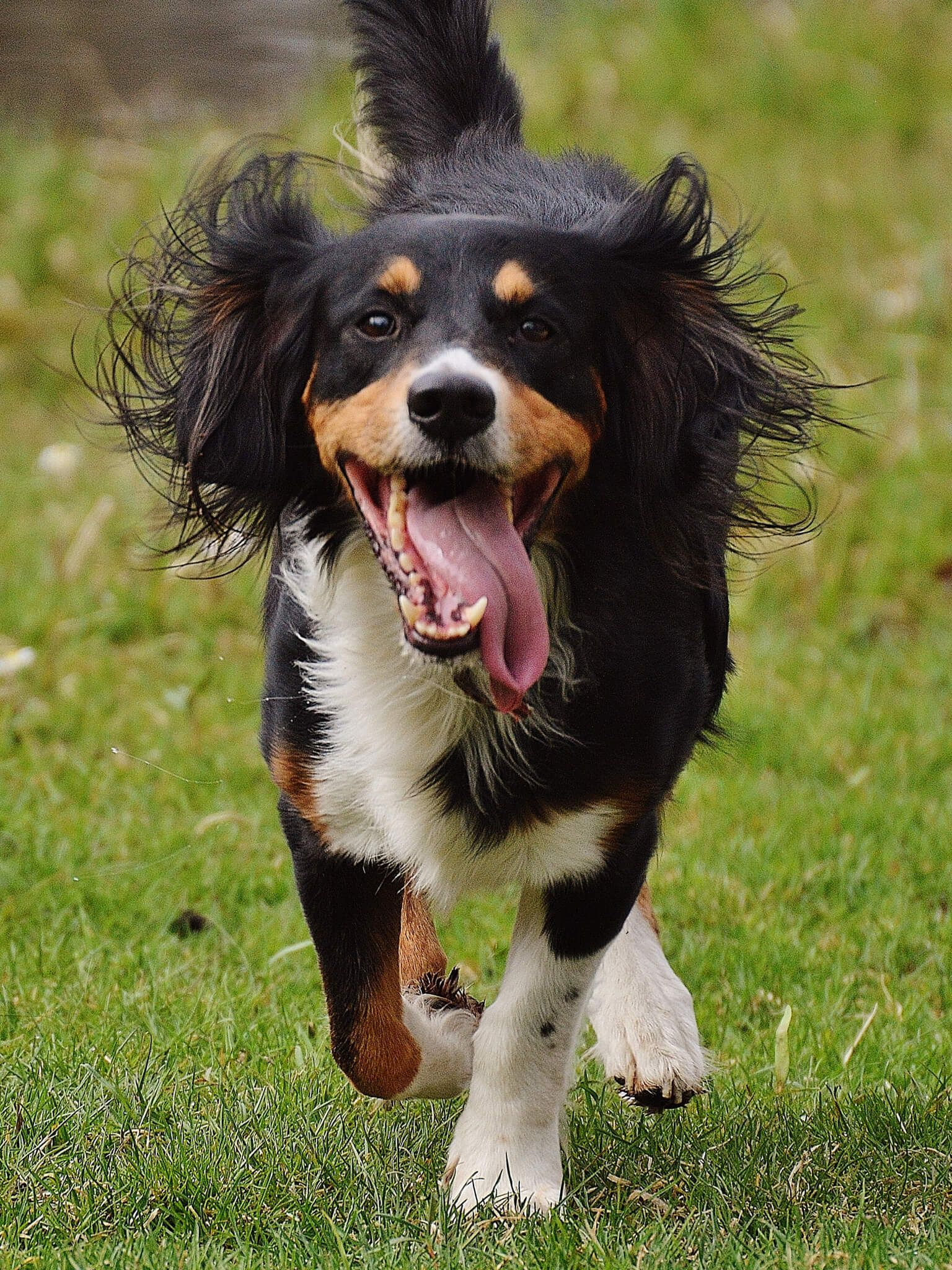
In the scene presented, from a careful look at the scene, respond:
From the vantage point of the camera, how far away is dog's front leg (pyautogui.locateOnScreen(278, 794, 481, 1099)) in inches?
108

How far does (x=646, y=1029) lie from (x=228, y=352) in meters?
1.36

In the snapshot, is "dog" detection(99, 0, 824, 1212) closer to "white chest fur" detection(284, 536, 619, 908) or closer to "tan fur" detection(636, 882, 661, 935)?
"white chest fur" detection(284, 536, 619, 908)

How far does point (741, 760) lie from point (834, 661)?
89 centimetres

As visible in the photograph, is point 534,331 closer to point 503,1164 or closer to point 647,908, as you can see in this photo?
point 503,1164

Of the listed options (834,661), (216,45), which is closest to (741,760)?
(834,661)

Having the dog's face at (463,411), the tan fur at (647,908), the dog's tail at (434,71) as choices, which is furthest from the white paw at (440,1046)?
the dog's tail at (434,71)

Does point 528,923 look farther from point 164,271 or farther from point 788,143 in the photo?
point 788,143

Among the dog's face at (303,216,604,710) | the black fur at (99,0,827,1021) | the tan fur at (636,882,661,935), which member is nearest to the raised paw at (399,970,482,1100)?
the black fur at (99,0,827,1021)

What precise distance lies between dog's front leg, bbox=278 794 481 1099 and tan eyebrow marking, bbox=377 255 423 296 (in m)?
0.87

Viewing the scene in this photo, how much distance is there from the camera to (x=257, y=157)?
2.92 meters

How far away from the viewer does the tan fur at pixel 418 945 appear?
3125 mm

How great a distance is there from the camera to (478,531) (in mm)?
2354

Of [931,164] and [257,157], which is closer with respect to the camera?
[257,157]

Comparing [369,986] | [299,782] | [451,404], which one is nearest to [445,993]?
[369,986]
